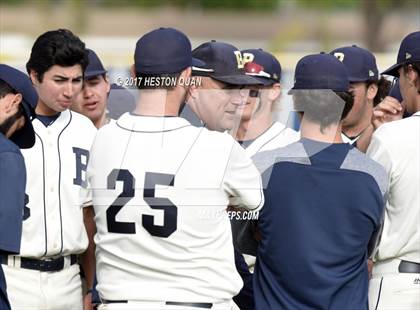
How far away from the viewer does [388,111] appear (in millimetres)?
5652

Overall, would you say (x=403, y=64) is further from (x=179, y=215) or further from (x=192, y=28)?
(x=192, y=28)

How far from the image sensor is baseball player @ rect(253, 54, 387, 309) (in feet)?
15.0

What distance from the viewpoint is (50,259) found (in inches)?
200

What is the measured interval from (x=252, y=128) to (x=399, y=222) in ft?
3.77

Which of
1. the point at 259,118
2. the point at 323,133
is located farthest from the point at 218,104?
the point at 323,133

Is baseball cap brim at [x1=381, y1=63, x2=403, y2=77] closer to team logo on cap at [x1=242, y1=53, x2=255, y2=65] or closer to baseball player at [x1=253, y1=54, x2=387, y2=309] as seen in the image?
baseball player at [x1=253, y1=54, x2=387, y2=309]

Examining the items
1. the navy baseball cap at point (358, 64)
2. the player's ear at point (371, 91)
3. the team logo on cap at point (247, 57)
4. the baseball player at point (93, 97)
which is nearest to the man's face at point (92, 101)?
the baseball player at point (93, 97)

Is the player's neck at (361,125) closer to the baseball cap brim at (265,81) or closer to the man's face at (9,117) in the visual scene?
the baseball cap brim at (265,81)

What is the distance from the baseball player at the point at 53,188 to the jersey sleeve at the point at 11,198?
0.52 metres

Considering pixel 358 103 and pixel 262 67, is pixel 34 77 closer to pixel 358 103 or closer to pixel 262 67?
pixel 262 67

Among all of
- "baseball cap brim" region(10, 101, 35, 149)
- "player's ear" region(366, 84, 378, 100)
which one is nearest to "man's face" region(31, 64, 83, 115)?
"baseball cap brim" region(10, 101, 35, 149)

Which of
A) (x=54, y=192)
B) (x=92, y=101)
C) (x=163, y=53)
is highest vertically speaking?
(x=163, y=53)

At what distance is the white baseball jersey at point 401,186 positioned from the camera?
4.80m

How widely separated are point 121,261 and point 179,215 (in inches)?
13.0
